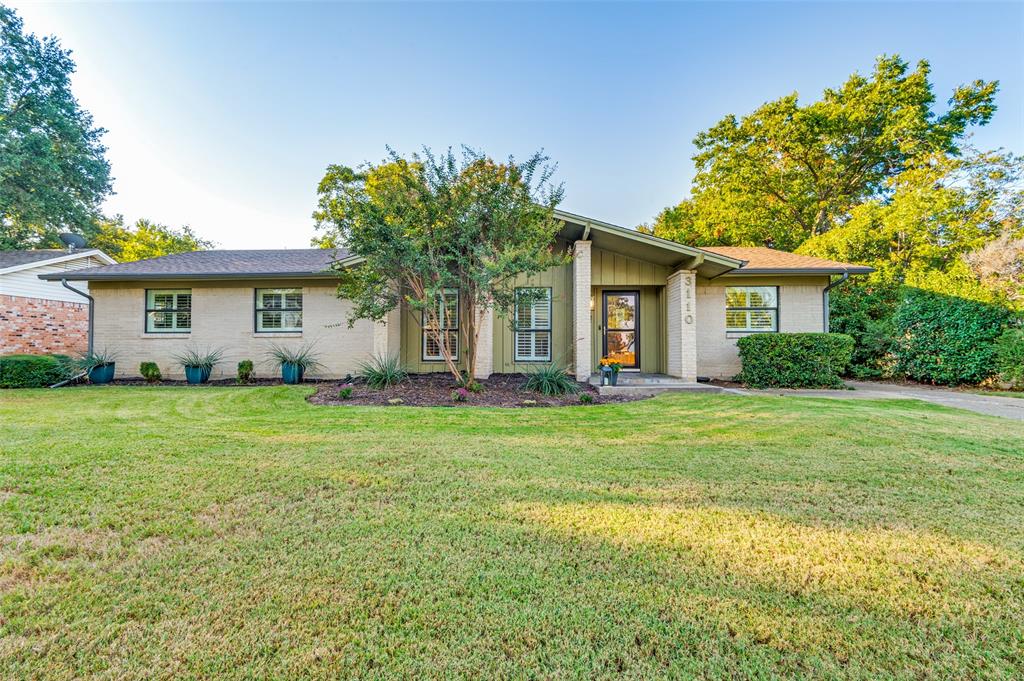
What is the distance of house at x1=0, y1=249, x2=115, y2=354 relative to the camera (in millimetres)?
13086

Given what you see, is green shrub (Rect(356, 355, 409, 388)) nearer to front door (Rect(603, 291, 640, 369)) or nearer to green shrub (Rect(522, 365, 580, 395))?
green shrub (Rect(522, 365, 580, 395))

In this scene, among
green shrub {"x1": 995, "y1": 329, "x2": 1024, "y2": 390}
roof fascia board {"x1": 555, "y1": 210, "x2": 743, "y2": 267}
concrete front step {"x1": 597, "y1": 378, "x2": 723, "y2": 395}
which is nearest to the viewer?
concrete front step {"x1": 597, "y1": 378, "x2": 723, "y2": 395}

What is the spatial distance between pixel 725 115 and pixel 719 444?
67.8 ft

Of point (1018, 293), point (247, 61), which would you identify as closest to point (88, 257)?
point (247, 61)

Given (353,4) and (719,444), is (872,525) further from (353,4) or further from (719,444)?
(353,4)

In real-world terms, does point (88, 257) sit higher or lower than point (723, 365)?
higher

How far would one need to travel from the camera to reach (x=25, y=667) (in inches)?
54.2

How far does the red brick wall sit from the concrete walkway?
66.5ft

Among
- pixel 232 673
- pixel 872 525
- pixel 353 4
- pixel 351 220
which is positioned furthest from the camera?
pixel 353 4

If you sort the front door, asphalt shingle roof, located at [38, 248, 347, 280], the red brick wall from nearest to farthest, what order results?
asphalt shingle roof, located at [38, 248, 347, 280], the front door, the red brick wall

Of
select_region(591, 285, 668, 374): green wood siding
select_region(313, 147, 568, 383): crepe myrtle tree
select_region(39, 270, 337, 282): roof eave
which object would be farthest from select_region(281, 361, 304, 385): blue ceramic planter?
select_region(591, 285, 668, 374): green wood siding

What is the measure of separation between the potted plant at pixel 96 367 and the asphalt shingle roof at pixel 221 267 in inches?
77.4

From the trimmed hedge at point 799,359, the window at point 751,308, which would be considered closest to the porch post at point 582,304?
the trimmed hedge at point 799,359

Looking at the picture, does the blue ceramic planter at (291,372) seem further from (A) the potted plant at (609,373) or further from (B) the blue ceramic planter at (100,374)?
(A) the potted plant at (609,373)
